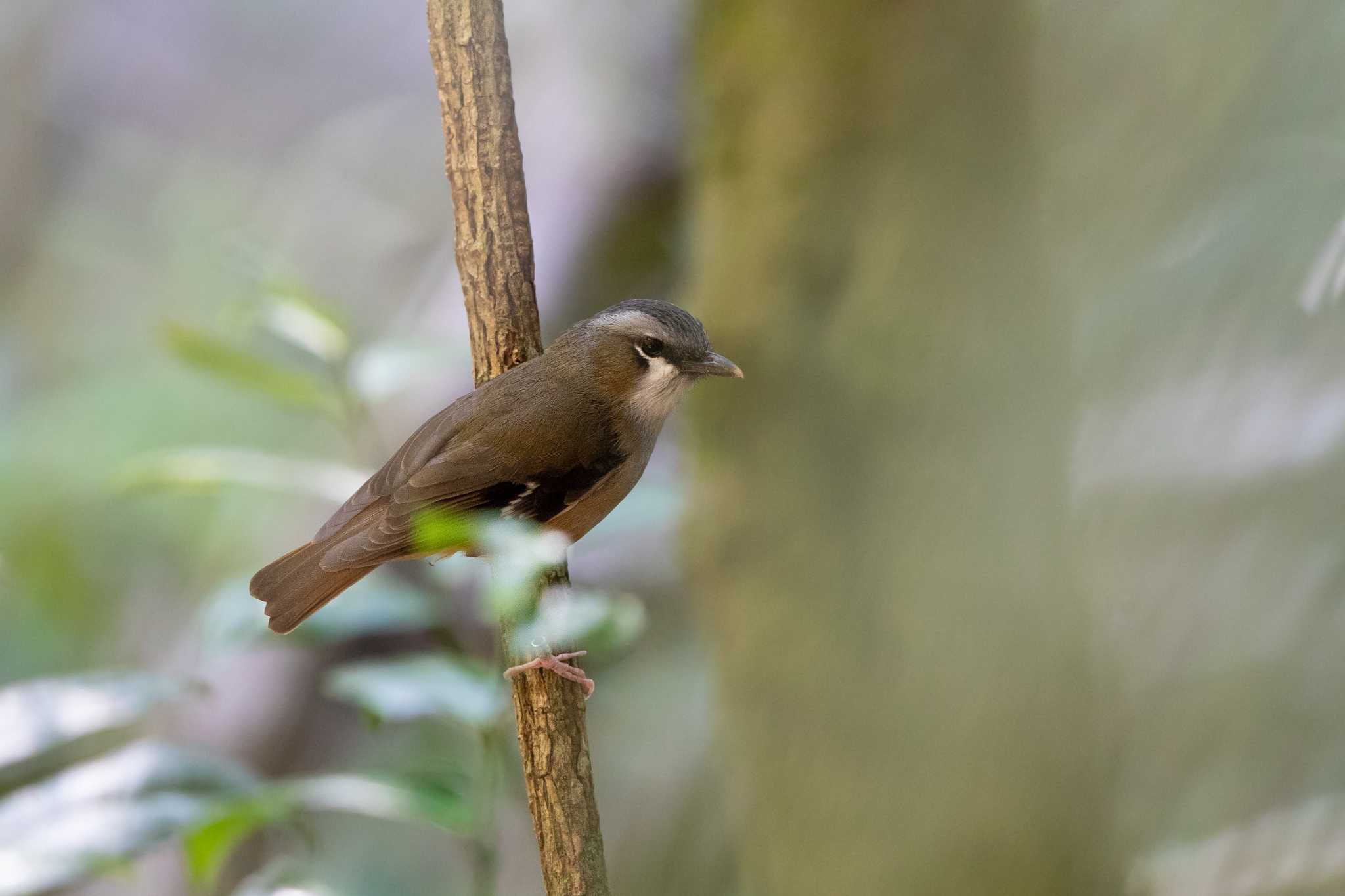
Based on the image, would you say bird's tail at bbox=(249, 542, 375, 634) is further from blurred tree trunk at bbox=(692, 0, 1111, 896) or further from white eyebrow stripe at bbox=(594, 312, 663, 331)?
blurred tree trunk at bbox=(692, 0, 1111, 896)

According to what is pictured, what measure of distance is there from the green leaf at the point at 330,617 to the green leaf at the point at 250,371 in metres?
0.36

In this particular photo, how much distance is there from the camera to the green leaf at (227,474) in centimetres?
211

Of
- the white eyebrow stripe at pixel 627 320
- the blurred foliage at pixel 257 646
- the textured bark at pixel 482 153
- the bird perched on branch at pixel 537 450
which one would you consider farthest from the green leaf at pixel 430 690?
the white eyebrow stripe at pixel 627 320

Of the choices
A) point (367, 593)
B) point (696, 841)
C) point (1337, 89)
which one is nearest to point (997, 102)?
point (1337, 89)

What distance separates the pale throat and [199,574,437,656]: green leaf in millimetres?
616

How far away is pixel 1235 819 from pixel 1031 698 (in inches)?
23.2

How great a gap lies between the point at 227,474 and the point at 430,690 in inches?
24.2

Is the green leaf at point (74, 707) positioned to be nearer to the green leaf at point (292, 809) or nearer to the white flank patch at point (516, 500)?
the green leaf at point (292, 809)

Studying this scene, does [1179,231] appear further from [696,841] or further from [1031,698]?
[696,841]

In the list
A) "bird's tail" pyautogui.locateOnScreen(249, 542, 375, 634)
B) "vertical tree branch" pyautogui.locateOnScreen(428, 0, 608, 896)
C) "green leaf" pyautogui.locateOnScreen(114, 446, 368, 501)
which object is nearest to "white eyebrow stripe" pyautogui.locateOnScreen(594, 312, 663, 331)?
"vertical tree branch" pyautogui.locateOnScreen(428, 0, 608, 896)

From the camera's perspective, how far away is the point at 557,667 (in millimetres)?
1820

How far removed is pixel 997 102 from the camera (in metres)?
2.55

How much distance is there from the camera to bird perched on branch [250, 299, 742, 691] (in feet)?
7.07

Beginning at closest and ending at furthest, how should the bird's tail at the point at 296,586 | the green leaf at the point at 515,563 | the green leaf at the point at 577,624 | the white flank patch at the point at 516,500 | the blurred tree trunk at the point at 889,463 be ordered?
the green leaf at the point at 515,563 < the green leaf at the point at 577,624 < the bird's tail at the point at 296,586 < the white flank patch at the point at 516,500 < the blurred tree trunk at the point at 889,463
